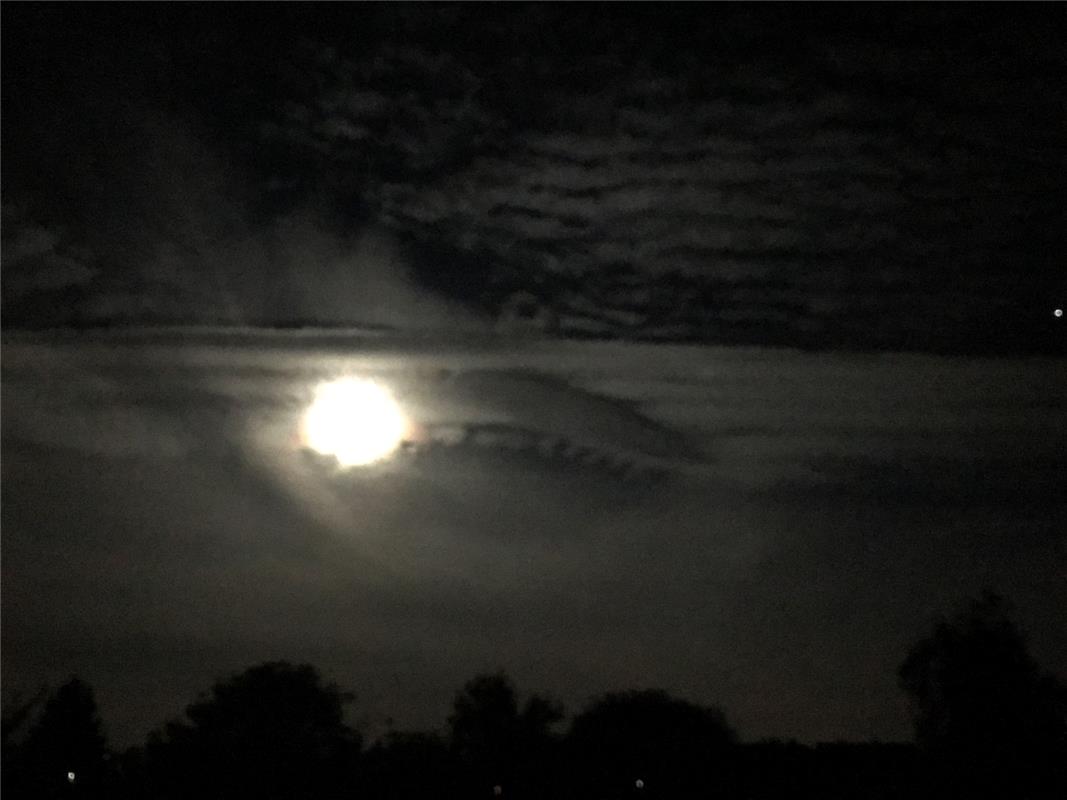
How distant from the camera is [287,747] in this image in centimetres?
3378

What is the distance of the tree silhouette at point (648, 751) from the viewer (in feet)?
102

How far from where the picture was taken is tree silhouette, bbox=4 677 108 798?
939 inches

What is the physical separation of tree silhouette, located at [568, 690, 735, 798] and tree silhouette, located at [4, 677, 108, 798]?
10.0 m

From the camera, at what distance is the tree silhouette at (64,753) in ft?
78.2

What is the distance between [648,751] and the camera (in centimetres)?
3438

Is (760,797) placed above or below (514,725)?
below

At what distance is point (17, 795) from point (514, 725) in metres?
15.7

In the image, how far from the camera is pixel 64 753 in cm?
2781

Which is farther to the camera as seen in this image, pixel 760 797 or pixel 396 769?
pixel 396 769

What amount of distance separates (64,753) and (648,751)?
13.7 m

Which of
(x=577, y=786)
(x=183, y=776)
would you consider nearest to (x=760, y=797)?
(x=577, y=786)

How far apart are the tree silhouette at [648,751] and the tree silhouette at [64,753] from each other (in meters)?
10.0

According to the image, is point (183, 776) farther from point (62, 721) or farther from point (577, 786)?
point (577, 786)

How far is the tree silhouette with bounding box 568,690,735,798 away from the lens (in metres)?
31.0
